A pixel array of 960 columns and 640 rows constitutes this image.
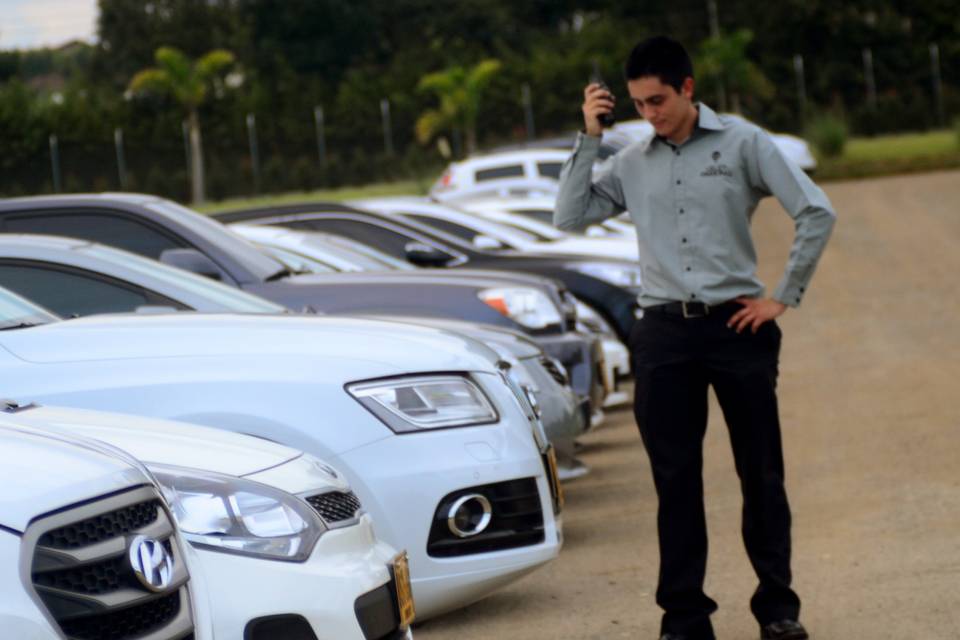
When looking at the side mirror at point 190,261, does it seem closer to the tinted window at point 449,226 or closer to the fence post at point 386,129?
the tinted window at point 449,226

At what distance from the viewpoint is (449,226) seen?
1467cm

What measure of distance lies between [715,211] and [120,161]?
4053 centimetres

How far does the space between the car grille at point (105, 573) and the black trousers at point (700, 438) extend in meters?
2.32

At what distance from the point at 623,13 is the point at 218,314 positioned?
65.6 m

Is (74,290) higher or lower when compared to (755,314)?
higher

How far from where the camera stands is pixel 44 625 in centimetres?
277

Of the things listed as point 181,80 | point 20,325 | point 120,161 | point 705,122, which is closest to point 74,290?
point 20,325

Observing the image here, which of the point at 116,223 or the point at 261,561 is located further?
the point at 116,223

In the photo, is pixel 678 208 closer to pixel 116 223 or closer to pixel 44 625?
pixel 44 625

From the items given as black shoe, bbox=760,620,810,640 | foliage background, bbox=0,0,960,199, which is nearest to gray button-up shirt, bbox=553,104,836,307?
black shoe, bbox=760,620,810,640

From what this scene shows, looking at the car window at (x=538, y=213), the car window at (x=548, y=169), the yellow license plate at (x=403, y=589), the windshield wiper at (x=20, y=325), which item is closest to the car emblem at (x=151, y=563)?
the yellow license plate at (x=403, y=589)

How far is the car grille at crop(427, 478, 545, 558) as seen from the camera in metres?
5.09

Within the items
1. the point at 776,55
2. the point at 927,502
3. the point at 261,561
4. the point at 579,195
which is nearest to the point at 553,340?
the point at 927,502

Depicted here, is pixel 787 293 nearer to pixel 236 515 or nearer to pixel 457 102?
pixel 236 515
